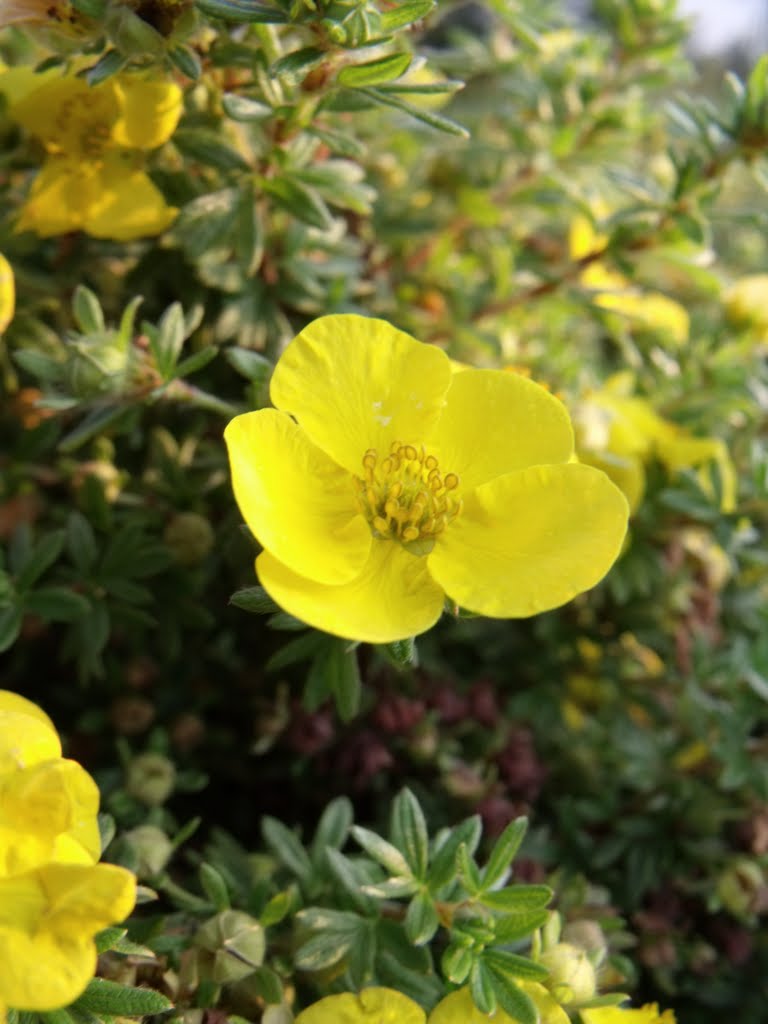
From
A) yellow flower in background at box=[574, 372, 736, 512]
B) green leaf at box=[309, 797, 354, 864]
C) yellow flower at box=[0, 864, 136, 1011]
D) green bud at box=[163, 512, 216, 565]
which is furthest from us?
yellow flower in background at box=[574, 372, 736, 512]

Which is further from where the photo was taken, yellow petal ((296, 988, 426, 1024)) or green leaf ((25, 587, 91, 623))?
green leaf ((25, 587, 91, 623))

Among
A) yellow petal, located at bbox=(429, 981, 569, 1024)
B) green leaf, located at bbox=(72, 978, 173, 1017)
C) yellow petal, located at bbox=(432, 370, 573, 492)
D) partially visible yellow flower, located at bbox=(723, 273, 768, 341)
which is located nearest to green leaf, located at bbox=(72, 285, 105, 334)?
yellow petal, located at bbox=(432, 370, 573, 492)

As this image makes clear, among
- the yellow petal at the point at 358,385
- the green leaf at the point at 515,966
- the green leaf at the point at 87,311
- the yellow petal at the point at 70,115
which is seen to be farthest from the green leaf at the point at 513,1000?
the yellow petal at the point at 70,115

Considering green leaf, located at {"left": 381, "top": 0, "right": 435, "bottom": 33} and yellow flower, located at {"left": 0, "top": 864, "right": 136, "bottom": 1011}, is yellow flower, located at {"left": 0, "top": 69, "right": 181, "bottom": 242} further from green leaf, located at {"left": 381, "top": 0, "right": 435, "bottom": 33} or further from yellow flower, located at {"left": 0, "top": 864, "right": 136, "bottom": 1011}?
yellow flower, located at {"left": 0, "top": 864, "right": 136, "bottom": 1011}

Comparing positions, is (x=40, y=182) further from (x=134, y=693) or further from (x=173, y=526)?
(x=134, y=693)

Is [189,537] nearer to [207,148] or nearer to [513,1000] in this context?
[207,148]

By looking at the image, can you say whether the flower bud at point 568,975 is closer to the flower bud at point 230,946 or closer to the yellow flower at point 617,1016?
the yellow flower at point 617,1016

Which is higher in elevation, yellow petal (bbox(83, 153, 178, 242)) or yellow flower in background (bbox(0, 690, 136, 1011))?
yellow petal (bbox(83, 153, 178, 242))
